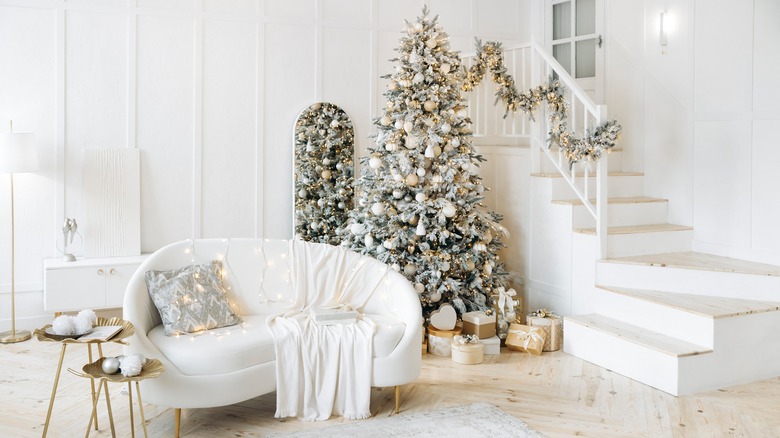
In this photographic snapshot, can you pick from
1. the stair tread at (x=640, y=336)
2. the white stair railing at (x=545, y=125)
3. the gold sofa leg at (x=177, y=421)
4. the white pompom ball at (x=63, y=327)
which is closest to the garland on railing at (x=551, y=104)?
the white stair railing at (x=545, y=125)

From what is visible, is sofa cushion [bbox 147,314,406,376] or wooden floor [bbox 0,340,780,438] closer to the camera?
sofa cushion [bbox 147,314,406,376]

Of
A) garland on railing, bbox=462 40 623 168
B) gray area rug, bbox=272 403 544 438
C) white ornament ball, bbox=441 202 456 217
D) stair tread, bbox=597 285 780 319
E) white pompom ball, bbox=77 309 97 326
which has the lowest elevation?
gray area rug, bbox=272 403 544 438

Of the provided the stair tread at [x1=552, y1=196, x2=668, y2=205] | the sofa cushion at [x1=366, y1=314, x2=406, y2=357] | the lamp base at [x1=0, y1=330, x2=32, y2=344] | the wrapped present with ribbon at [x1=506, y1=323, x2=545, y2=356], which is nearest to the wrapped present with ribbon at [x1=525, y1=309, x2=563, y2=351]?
the wrapped present with ribbon at [x1=506, y1=323, x2=545, y2=356]

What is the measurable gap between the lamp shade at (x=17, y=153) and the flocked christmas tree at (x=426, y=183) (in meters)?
2.32

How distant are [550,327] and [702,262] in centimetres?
118

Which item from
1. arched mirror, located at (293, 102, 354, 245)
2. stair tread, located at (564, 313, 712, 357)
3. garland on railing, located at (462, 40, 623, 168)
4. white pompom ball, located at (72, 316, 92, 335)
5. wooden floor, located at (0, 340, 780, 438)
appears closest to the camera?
white pompom ball, located at (72, 316, 92, 335)

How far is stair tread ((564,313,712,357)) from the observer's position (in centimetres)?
461

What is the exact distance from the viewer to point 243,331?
161 inches

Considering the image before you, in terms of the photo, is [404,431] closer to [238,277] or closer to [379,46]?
[238,277]

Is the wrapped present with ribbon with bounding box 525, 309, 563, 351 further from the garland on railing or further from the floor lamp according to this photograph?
the floor lamp

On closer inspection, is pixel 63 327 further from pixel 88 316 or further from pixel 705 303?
pixel 705 303

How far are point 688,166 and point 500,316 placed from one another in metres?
1.94

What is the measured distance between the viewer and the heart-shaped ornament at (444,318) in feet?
18.0

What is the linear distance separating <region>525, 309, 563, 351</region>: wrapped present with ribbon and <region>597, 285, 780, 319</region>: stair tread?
0.46 meters
